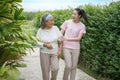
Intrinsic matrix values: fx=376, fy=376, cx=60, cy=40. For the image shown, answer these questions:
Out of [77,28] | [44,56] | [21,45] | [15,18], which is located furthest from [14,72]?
[77,28]

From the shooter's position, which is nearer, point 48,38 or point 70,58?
point 48,38

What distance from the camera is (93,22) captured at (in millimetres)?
10242

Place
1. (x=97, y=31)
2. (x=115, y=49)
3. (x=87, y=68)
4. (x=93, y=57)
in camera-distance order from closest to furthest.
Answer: (x=115, y=49)
(x=97, y=31)
(x=93, y=57)
(x=87, y=68)

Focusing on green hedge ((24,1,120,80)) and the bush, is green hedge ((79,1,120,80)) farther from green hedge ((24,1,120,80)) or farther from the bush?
the bush

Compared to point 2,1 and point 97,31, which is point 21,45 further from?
point 97,31

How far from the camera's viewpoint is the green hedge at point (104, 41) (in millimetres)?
8969

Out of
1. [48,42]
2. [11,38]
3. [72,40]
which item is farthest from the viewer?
[72,40]

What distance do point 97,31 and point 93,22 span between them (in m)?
0.35

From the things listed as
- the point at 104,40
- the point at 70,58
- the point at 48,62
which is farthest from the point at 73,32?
the point at 104,40

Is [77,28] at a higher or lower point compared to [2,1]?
lower

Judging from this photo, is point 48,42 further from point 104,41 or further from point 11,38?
point 104,41

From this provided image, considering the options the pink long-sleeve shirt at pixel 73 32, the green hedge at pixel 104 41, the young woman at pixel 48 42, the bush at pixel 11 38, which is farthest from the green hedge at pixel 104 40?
the bush at pixel 11 38

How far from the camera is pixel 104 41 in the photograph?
9578mm

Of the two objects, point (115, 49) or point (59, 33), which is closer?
point (59, 33)
